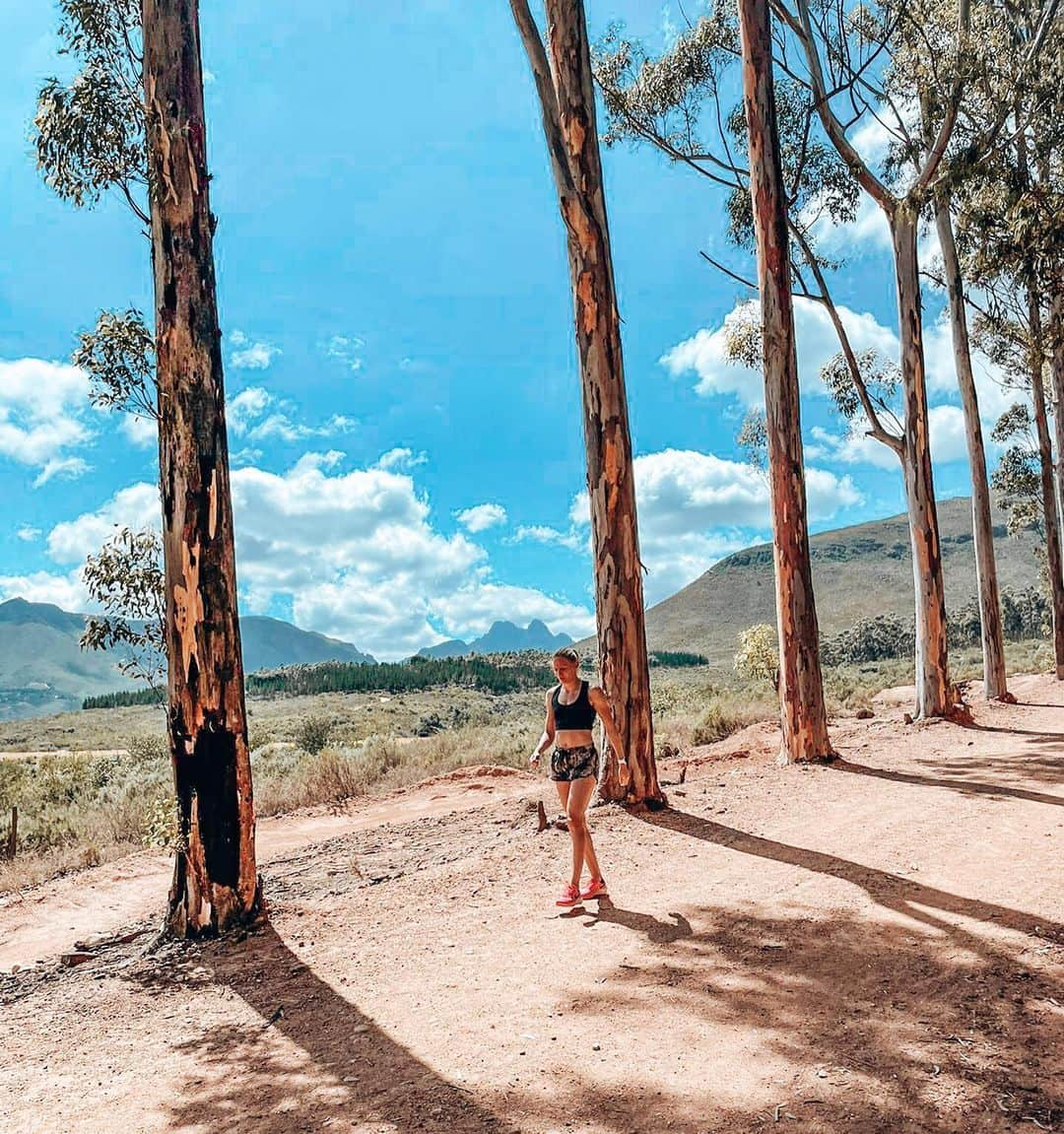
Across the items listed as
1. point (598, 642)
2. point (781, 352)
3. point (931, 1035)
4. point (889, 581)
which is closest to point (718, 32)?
point (781, 352)

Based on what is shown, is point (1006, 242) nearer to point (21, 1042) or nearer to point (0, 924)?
point (21, 1042)

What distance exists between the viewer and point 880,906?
571 centimetres

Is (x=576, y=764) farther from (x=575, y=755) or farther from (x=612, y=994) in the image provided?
(x=612, y=994)

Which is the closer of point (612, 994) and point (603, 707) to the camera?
point (612, 994)

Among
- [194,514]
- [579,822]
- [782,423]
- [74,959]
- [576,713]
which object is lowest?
[74,959]

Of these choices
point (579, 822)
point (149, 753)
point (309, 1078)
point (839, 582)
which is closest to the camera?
point (309, 1078)

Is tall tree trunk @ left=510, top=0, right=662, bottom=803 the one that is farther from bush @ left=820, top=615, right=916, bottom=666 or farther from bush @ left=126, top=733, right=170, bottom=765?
bush @ left=820, top=615, right=916, bottom=666

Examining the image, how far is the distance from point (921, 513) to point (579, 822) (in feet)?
32.8

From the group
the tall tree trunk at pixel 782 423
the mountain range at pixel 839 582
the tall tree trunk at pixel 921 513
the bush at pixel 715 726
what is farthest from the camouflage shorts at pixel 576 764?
the mountain range at pixel 839 582

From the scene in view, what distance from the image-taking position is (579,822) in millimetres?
6215

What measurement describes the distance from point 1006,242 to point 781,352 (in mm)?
2875

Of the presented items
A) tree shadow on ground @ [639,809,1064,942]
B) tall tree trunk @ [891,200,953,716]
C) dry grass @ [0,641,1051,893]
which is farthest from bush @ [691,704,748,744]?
tree shadow on ground @ [639,809,1064,942]

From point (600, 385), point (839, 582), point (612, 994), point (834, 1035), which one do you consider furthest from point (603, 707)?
point (839, 582)

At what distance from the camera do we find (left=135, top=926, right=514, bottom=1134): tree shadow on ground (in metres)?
3.61
